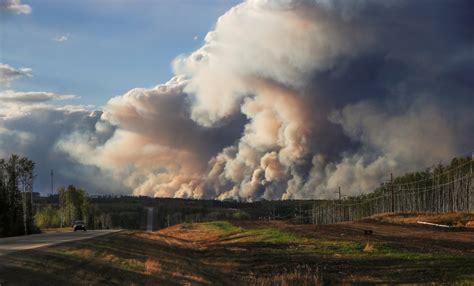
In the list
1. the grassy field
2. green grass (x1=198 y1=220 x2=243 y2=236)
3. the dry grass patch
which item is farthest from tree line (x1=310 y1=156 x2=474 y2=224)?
the dry grass patch

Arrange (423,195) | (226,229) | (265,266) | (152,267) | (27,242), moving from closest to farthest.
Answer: (152,267), (265,266), (27,242), (226,229), (423,195)

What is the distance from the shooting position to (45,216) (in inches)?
7219

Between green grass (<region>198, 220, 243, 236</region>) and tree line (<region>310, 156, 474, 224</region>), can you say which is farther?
tree line (<region>310, 156, 474, 224</region>)

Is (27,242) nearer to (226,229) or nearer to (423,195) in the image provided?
(226,229)

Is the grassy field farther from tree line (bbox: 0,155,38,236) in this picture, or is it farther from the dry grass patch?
tree line (bbox: 0,155,38,236)

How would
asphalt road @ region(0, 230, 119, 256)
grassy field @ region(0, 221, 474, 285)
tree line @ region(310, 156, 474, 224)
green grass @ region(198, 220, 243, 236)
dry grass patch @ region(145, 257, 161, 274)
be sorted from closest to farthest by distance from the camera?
grassy field @ region(0, 221, 474, 285)
dry grass patch @ region(145, 257, 161, 274)
asphalt road @ region(0, 230, 119, 256)
green grass @ region(198, 220, 243, 236)
tree line @ region(310, 156, 474, 224)

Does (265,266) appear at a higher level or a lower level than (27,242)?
lower

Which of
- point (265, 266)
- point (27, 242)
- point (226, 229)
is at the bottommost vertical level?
point (226, 229)

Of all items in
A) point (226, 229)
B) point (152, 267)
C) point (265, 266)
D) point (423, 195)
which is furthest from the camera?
point (423, 195)

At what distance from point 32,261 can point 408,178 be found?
6310 inches

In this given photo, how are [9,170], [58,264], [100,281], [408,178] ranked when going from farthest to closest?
[408,178], [9,170], [58,264], [100,281]

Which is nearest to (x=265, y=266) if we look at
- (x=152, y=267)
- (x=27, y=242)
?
(x=152, y=267)

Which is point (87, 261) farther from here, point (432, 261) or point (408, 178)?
point (408, 178)

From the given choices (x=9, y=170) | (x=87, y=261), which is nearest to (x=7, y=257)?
(x=87, y=261)
